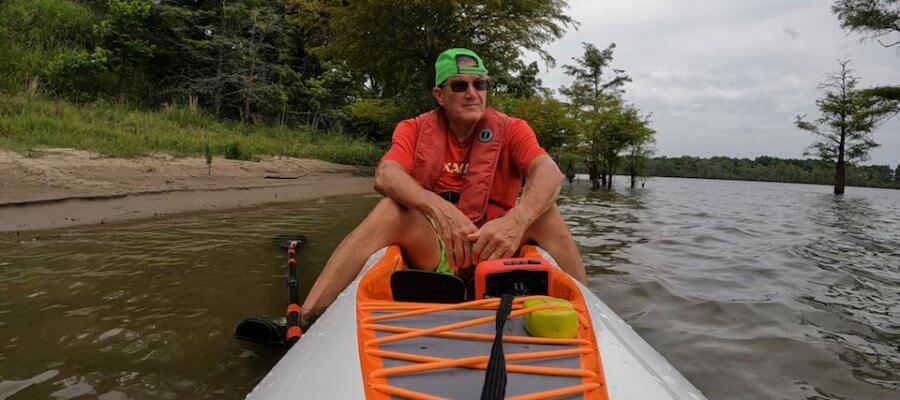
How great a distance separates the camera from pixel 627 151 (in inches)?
954

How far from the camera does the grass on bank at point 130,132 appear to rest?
6.90 metres

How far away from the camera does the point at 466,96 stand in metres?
2.71

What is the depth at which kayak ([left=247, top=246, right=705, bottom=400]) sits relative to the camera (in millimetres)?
1003

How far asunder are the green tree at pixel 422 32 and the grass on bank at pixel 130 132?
3.67 meters

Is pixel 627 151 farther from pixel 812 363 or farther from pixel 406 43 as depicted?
pixel 812 363

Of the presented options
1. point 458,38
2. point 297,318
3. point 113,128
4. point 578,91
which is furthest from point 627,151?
point 297,318

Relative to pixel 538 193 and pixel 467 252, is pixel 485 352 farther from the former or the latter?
pixel 538 193

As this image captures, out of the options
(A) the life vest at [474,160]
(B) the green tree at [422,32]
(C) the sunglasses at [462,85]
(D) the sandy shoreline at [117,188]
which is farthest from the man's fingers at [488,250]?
(B) the green tree at [422,32]

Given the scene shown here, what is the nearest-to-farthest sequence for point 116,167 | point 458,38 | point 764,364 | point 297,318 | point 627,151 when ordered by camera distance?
point 297,318
point 764,364
point 116,167
point 458,38
point 627,151

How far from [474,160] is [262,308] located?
5.39 feet

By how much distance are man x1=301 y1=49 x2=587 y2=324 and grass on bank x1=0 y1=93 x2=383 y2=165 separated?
21.5 ft

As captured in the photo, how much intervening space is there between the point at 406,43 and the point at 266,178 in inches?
304

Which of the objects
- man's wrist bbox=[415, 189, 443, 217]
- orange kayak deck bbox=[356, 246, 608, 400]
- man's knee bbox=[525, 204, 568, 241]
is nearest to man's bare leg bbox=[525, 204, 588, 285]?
man's knee bbox=[525, 204, 568, 241]

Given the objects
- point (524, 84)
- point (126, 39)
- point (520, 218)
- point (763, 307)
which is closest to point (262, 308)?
point (520, 218)
